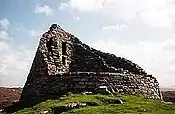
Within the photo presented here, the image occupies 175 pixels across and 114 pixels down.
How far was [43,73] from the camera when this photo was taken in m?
33.7

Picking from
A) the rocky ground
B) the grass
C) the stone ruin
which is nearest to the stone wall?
the stone ruin

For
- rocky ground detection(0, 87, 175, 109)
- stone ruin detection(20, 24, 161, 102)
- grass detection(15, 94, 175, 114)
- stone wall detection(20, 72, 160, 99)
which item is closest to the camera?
grass detection(15, 94, 175, 114)

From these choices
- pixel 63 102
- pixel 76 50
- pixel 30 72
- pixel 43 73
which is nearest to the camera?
pixel 63 102

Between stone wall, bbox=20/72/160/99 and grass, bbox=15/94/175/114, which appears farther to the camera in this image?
stone wall, bbox=20/72/160/99

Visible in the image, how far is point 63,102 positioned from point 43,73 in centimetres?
832

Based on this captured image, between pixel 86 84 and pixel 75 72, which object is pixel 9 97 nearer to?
pixel 75 72

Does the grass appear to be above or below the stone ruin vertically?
below

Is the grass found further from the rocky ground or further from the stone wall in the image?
the rocky ground

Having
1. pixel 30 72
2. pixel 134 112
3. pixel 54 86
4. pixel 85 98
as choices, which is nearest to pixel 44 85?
pixel 54 86

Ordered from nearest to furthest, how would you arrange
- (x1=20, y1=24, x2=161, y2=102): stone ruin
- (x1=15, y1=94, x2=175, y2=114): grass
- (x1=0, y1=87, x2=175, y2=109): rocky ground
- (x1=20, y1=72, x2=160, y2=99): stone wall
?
(x1=15, y1=94, x2=175, y2=114): grass < (x1=20, y1=72, x2=160, y2=99): stone wall < (x1=20, y1=24, x2=161, y2=102): stone ruin < (x1=0, y1=87, x2=175, y2=109): rocky ground

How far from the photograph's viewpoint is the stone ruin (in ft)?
103

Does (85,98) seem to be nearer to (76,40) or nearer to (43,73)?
(43,73)

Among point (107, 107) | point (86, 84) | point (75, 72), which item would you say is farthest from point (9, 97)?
point (107, 107)

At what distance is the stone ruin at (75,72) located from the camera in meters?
31.3
